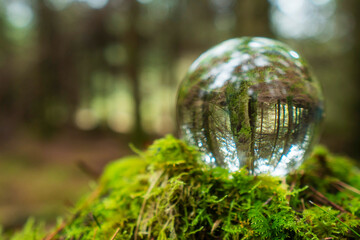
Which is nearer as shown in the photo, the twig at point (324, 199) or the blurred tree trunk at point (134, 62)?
the twig at point (324, 199)

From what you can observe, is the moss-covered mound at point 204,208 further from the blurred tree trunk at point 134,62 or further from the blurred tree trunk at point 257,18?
the blurred tree trunk at point 134,62

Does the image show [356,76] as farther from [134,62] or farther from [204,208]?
[134,62]

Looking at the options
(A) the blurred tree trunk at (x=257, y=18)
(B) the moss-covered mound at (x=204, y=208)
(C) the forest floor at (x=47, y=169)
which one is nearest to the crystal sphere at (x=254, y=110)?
(B) the moss-covered mound at (x=204, y=208)

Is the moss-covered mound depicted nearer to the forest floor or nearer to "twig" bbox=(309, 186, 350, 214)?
"twig" bbox=(309, 186, 350, 214)

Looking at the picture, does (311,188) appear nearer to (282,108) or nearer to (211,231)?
(282,108)

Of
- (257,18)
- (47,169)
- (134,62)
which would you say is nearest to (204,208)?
(257,18)

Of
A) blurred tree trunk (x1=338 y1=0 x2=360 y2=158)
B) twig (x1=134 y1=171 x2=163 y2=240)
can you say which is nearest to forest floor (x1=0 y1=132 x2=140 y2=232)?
twig (x1=134 y1=171 x2=163 y2=240)

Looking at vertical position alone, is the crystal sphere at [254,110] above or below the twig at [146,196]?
above

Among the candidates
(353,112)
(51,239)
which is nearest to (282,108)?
(51,239)
